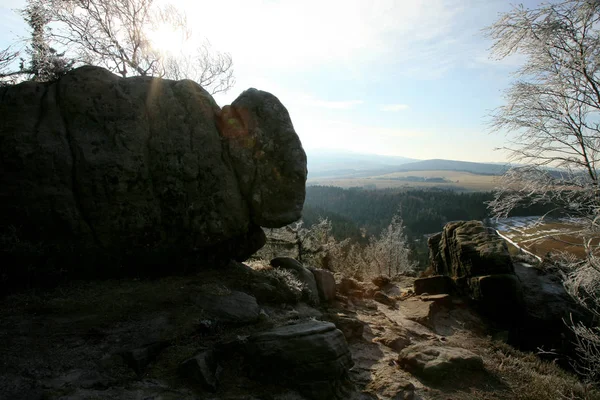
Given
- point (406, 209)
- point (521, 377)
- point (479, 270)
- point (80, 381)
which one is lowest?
point (406, 209)

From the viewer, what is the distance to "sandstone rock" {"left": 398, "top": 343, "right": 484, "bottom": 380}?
1028 centimetres

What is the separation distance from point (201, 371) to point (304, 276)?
792 cm

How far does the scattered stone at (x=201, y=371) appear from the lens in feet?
25.5

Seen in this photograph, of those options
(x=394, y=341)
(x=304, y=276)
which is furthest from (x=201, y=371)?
(x=304, y=276)

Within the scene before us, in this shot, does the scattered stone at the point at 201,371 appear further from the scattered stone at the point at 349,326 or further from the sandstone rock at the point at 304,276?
the sandstone rock at the point at 304,276

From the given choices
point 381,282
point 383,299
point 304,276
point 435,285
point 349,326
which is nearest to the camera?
point 349,326

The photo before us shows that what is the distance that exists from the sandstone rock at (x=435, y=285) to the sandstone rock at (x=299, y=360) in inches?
506

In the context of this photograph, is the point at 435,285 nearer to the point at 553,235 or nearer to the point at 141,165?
the point at 553,235

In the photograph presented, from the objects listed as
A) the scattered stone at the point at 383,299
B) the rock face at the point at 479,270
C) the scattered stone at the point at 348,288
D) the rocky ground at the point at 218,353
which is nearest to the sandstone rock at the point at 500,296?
the rock face at the point at 479,270

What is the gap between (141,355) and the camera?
319 inches

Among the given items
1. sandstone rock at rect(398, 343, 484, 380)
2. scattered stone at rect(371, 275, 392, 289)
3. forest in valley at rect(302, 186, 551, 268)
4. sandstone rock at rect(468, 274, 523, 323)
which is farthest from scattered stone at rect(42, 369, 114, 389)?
forest in valley at rect(302, 186, 551, 268)

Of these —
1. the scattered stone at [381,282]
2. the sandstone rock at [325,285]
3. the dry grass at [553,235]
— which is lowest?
the scattered stone at [381,282]

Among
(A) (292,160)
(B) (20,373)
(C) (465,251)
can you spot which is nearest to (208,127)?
(A) (292,160)

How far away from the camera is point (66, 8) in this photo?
61.8ft
